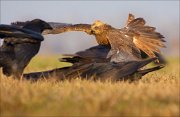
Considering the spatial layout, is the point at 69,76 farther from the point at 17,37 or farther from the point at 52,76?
the point at 17,37

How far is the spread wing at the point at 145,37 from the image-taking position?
976 cm

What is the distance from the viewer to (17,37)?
7863 millimetres

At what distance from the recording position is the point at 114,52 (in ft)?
30.2

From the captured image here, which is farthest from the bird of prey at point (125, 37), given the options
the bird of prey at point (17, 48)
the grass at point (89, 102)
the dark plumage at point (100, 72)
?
the grass at point (89, 102)

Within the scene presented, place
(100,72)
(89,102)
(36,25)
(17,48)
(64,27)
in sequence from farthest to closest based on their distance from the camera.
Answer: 1. (64,27)
2. (36,25)
3. (100,72)
4. (17,48)
5. (89,102)

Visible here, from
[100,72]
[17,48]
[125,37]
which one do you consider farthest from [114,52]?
[17,48]

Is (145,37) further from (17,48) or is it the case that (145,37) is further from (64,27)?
(17,48)

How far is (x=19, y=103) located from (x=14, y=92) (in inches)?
21.0

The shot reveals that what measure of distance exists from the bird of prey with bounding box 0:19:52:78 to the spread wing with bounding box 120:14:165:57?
2.21 meters

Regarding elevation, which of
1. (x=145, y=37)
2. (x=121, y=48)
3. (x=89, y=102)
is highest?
(x=145, y=37)

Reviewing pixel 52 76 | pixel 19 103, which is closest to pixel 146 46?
pixel 52 76

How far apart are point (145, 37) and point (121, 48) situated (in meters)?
0.75

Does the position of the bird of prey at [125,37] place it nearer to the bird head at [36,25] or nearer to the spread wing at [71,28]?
the spread wing at [71,28]

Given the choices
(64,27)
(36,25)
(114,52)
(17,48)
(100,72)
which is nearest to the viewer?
(17,48)
